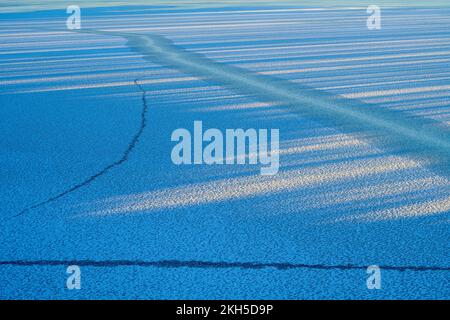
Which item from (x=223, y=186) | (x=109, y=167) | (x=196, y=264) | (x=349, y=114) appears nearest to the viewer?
(x=196, y=264)

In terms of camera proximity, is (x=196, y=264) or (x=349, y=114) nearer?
(x=196, y=264)

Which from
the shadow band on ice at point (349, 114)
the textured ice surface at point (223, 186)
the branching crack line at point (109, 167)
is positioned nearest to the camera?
the textured ice surface at point (223, 186)

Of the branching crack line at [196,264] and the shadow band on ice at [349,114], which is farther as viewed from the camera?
the shadow band on ice at [349,114]

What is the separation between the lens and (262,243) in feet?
12.2

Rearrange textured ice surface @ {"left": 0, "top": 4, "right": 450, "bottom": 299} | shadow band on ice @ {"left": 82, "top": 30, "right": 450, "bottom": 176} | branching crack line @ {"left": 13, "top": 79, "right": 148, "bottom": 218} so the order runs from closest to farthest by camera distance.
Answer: textured ice surface @ {"left": 0, "top": 4, "right": 450, "bottom": 299} < branching crack line @ {"left": 13, "top": 79, "right": 148, "bottom": 218} < shadow band on ice @ {"left": 82, "top": 30, "right": 450, "bottom": 176}

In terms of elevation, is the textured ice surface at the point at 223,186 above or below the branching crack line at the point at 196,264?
above

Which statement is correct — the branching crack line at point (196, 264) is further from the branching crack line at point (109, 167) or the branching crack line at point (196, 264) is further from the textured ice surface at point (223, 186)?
Result: the branching crack line at point (109, 167)

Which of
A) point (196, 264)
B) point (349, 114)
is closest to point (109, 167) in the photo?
point (196, 264)

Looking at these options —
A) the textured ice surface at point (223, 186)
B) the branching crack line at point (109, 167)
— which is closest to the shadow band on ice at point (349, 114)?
the textured ice surface at point (223, 186)

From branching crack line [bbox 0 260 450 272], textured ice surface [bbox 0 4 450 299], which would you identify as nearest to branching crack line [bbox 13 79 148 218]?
textured ice surface [bbox 0 4 450 299]

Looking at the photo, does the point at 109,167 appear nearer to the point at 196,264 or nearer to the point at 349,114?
the point at 196,264

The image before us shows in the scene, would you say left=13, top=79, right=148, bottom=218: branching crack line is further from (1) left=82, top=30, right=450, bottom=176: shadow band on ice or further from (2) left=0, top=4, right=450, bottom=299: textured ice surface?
(1) left=82, top=30, right=450, bottom=176: shadow band on ice
